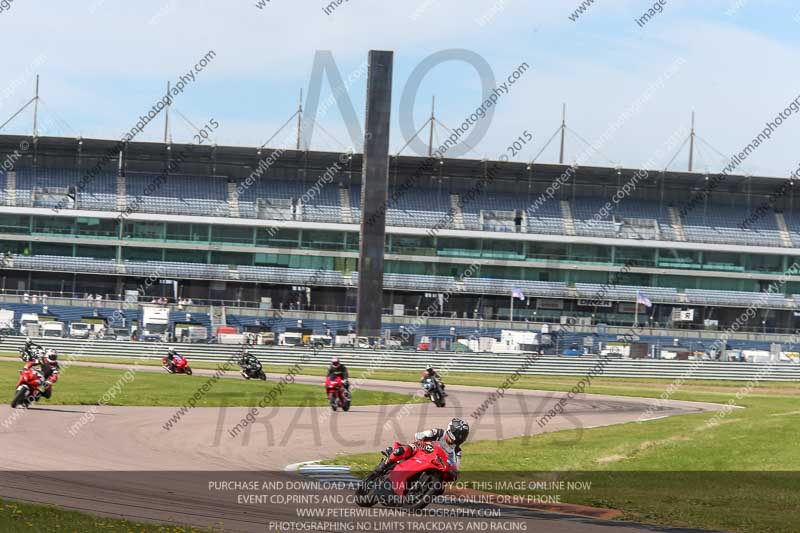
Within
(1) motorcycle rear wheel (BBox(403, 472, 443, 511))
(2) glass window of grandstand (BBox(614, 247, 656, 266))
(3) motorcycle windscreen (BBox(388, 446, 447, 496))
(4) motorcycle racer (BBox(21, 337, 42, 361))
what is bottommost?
(1) motorcycle rear wheel (BBox(403, 472, 443, 511))

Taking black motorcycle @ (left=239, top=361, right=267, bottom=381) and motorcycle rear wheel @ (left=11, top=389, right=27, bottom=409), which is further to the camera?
black motorcycle @ (left=239, top=361, right=267, bottom=381)

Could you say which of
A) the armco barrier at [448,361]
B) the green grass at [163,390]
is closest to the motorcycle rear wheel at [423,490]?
the green grass at [163,390]

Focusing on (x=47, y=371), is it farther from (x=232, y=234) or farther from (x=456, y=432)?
(x=232, y=234)

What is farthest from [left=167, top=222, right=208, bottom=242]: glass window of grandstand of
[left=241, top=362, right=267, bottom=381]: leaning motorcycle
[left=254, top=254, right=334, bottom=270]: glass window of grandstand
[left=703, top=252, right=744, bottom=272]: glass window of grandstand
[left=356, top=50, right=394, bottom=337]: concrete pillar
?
[left=703, top=252, right=744, bottom=272]: glass window of grandstand

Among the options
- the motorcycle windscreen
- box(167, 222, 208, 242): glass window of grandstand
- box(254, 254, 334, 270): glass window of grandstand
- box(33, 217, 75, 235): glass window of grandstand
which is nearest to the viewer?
the motorcycle windscreen

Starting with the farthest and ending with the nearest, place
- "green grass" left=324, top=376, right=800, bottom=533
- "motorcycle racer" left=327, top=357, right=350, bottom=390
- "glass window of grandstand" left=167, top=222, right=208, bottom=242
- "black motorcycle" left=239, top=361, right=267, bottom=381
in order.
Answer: "glass window of grandstand" left=167, top=222, right=208, bottom=242 < "black motorcycle" left=239, top=361, right=267, bottom=381 < "motorcycle racer" left=327, top=357, right=350, bottom=390 < "green grass" left=324, top=376, right=800, bottom=533

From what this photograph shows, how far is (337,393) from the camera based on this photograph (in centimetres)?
3344

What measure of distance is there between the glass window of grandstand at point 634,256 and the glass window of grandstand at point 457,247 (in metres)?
12.2

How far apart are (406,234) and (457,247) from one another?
462 centimetres

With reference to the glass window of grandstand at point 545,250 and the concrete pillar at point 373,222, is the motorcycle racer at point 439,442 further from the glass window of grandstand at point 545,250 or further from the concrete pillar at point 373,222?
the glass window of grandstand at point 545,250

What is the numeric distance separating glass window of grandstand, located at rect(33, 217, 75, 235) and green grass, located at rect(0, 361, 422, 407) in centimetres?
4195

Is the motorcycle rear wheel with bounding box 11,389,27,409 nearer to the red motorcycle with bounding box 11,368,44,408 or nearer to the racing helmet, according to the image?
the red motorcycle with bounding box 11,368,44,408

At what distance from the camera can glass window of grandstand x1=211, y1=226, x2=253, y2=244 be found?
88.6 meters

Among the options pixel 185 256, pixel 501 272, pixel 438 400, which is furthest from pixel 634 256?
pixel 438 400
